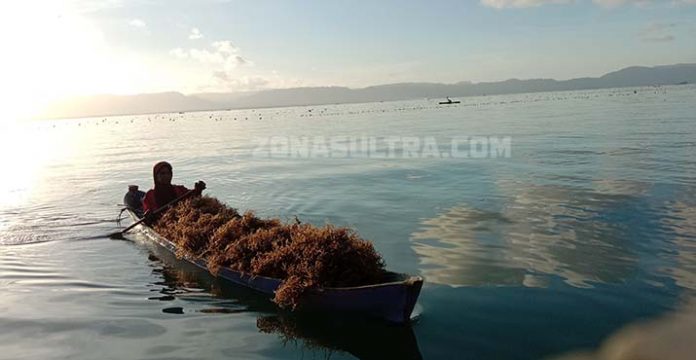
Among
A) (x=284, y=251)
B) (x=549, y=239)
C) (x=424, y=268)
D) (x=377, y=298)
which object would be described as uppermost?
(x=284, y=251)

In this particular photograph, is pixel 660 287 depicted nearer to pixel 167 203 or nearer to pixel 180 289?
pixel 180 289

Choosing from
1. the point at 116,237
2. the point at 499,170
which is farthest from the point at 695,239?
the point at 116,237

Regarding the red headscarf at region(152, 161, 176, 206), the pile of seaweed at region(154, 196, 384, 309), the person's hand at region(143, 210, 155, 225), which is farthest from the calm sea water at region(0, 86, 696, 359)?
the red headscarf at region(152, 161, 176, 206)

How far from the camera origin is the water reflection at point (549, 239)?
11.7 meters

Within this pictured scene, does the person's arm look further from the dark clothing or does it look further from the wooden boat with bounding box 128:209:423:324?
the wooden boat with bounding box 128:209:423:324

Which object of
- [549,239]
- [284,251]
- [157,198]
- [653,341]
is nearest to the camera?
[653,341]

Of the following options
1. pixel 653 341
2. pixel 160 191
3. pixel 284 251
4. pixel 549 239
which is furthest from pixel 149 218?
pixel 653 341

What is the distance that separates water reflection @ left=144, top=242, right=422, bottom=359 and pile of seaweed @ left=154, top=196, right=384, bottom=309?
1.47 ft

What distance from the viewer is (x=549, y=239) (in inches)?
561

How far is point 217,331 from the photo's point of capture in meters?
9.57

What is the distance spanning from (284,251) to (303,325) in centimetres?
152

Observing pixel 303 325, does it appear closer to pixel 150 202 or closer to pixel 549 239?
pixel 549 239

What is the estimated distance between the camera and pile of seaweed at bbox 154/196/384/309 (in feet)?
31.1

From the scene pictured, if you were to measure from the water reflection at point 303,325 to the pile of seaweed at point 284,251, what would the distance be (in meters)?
0.45
